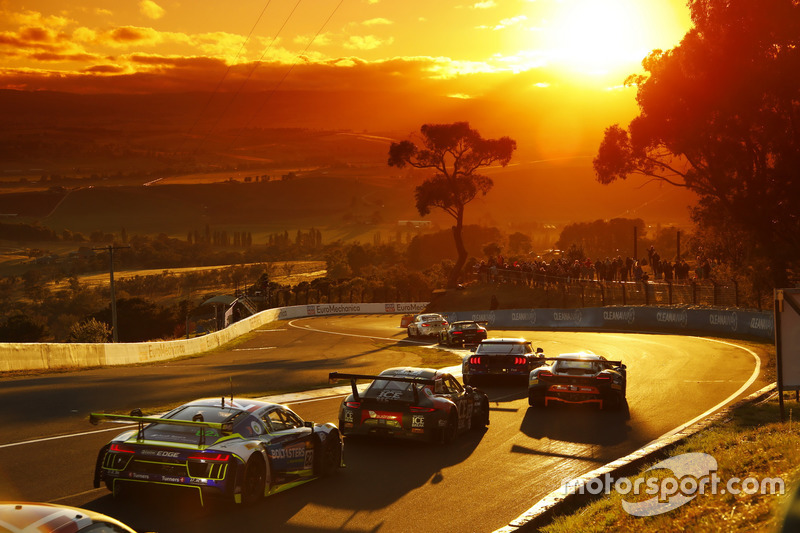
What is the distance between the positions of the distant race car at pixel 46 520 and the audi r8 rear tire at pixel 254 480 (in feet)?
18.1

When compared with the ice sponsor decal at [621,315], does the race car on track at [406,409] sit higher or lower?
higher

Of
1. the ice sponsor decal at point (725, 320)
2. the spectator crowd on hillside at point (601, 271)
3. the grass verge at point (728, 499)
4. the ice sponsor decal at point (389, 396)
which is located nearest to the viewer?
the grass verge at point (728, 499)

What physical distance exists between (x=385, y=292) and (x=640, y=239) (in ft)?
247

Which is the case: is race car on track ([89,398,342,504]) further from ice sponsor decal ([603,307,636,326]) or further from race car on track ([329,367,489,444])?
ice sponsor decal ([603,307,636,326])

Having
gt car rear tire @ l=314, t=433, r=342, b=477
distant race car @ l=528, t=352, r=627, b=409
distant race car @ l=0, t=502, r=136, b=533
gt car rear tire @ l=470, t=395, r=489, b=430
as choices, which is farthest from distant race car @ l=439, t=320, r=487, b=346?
distant race car @ l=0, t=502, r=136, b=533

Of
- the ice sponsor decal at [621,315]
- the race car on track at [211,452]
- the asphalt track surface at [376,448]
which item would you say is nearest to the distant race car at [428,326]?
the ice sponsor decal at [621,315]

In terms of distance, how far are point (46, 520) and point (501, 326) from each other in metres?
56.5

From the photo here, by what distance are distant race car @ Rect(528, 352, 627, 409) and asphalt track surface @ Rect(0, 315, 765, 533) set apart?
372 mm

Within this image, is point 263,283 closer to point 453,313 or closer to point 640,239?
point 453,313

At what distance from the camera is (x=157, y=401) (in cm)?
2205

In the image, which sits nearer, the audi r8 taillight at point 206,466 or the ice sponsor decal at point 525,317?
the audi r8 taillight at point 206,466

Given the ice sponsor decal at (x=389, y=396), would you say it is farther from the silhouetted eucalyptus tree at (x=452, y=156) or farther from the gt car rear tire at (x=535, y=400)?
the silhouetted eucalyptus tree at (x=452, y=156)

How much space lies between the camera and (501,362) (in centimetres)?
2450

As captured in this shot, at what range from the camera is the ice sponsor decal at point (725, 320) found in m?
43.8
